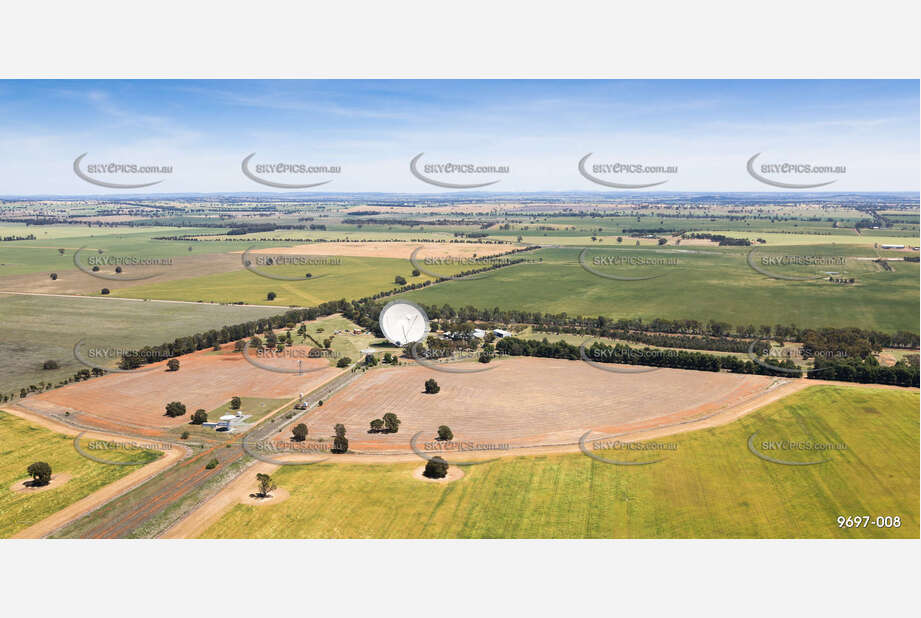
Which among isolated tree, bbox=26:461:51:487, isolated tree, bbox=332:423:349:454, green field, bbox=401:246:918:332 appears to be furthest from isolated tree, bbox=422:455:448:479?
green field, bbox=401:246:918:332

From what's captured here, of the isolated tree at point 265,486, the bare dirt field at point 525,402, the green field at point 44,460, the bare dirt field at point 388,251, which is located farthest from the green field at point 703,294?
the isolated tree at point 265,486

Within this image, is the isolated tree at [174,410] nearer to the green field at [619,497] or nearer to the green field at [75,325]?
the green field at [619,497]

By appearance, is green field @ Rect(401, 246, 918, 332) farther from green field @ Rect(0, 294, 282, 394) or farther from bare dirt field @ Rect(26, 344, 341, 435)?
bare dirt field @ Rect(26, 344, 341, 435)

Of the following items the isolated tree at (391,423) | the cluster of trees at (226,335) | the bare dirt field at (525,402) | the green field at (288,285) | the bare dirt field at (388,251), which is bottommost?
the bare dirt field at (525,402)

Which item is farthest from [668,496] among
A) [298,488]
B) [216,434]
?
[216,434]

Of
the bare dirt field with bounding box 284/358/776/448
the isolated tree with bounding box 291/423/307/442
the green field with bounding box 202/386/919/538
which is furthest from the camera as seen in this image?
the bare dirt field with bounding box 284/358/776/448

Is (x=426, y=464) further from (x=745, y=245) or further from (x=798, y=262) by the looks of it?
(x=745, y=245)
